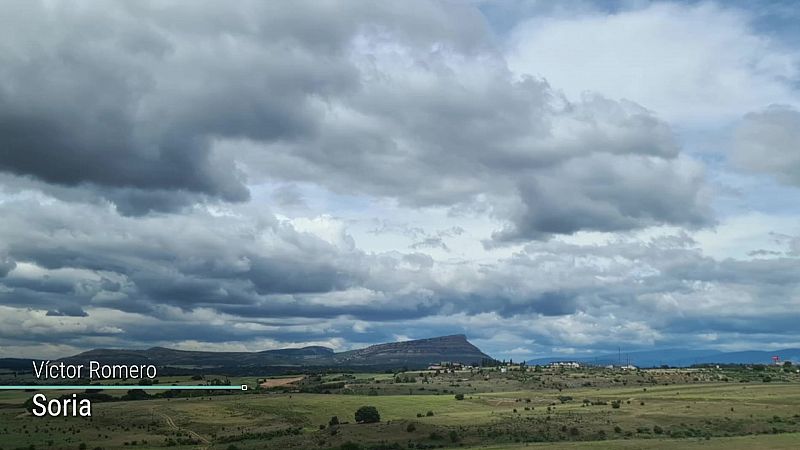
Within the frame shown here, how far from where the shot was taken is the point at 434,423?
112 meters

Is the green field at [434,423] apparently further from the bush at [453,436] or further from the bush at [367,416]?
the bush at [367,416]

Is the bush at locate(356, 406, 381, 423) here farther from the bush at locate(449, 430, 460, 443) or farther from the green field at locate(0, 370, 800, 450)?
the bush at locate(449, 430, 460, 443)

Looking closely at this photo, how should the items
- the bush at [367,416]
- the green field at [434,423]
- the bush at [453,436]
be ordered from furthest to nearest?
the bush at [367,416] → the bush at [453,436] → the green field at [434,423]

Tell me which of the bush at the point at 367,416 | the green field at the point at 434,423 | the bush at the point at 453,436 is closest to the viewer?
the green field at the point at 434,423

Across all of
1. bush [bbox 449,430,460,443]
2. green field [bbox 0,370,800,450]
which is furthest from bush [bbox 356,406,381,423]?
bush [bbox 449,430,460,443]

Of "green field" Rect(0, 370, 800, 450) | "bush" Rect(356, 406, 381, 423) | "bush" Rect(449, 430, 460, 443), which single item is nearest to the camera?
"green field" Rect(0, 370, 800, 450)

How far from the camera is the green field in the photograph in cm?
9494

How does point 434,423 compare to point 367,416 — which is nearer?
point 434,423

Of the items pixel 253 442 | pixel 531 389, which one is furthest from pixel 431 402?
pixel 253 442

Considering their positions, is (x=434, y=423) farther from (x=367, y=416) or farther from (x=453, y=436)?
(x=453, y=436)

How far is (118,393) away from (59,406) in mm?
67232

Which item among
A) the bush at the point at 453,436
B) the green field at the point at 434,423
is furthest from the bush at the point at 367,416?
the bush at the point at 453,436

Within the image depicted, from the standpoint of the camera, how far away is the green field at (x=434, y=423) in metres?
94.9

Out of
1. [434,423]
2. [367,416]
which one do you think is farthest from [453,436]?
[367,416]
